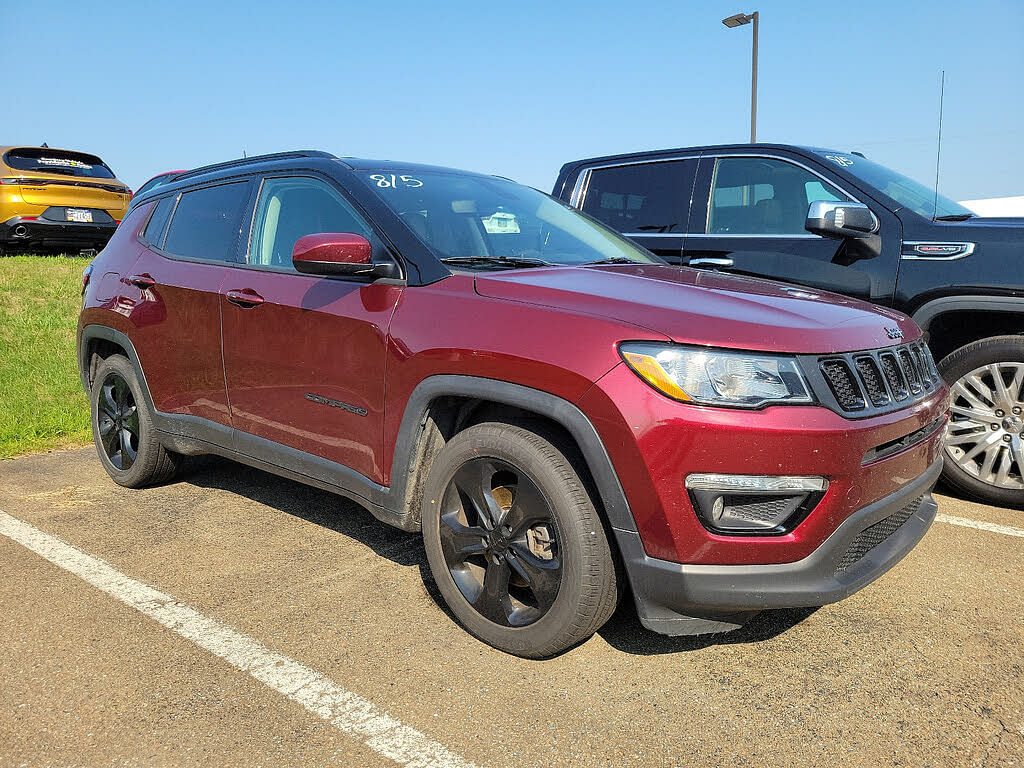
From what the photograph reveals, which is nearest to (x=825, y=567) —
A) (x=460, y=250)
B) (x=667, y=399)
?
(x=667, y=399)

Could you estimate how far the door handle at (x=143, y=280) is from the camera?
422cm

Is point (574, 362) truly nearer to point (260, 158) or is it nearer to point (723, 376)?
point (723, 376)

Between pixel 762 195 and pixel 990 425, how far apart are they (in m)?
1.84

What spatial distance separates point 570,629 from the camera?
2.55 m

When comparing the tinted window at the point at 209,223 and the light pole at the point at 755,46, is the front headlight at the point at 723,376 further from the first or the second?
the light pole at the point at 755,46

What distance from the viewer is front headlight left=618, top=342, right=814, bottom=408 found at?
2299 mm

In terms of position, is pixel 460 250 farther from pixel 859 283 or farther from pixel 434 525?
pixel 859 283

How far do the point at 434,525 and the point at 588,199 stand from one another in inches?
141

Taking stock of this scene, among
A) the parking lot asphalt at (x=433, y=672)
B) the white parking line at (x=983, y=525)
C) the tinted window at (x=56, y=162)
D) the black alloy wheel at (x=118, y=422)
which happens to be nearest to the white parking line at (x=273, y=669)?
the parking lot asphalt at (x=433, y=672)

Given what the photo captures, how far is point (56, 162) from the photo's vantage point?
11688 mm

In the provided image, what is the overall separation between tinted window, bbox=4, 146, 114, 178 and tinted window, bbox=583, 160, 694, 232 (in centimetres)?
915

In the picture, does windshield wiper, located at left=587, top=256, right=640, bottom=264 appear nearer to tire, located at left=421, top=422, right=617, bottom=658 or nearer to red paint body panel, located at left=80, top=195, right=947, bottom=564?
red paint body panel, located at left=80, top=195, right=947, bottom=564

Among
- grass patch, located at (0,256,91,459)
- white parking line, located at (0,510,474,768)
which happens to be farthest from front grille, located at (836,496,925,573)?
grass patch, located at (0,256,91,459)

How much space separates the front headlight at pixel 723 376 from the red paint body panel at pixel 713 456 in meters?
0.03
